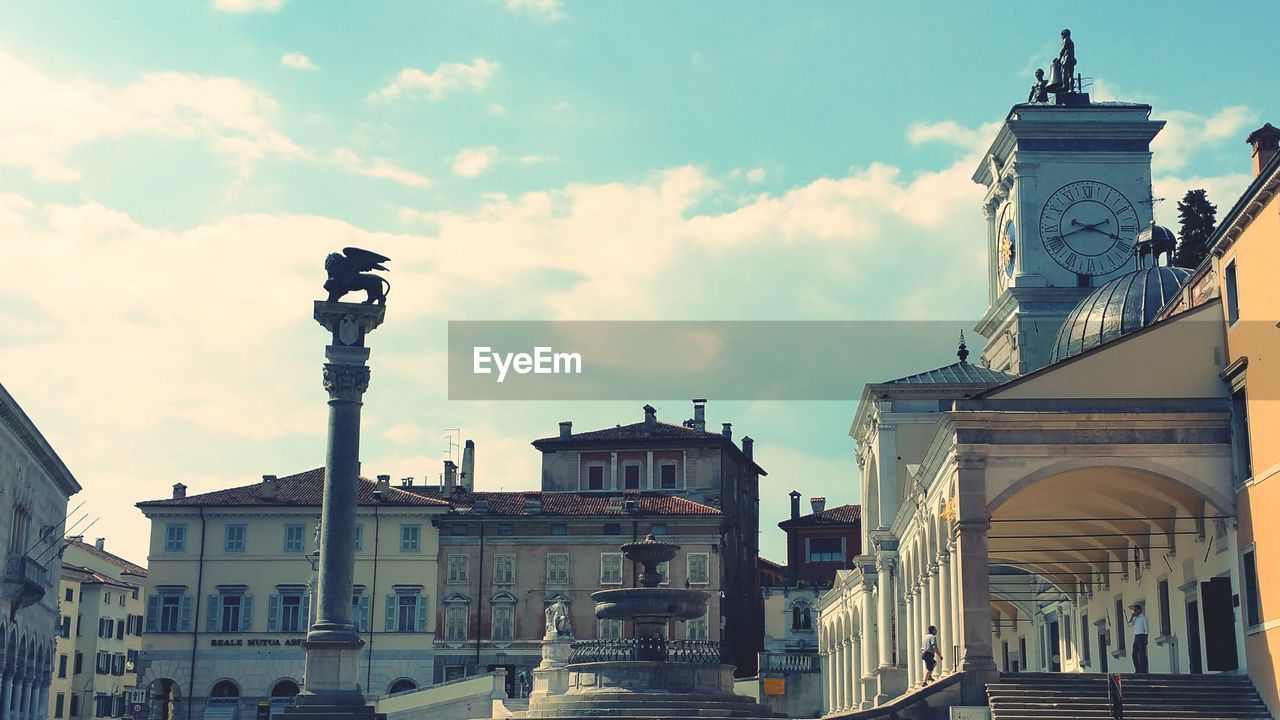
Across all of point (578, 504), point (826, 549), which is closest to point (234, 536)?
point (578, 504)

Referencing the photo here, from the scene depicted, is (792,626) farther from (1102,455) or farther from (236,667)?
(1102,455)

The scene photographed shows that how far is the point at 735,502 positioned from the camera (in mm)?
74625

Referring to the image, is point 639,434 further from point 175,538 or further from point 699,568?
point 175,538

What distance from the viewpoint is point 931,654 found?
99.1 ft

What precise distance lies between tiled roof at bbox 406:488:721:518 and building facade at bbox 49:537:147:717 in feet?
82.8

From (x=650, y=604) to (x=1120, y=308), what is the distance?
1612 centimetres

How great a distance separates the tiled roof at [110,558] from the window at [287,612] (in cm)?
2461

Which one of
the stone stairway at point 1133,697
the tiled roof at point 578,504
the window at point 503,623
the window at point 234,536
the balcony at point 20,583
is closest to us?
the stone stairway at point 1133,697

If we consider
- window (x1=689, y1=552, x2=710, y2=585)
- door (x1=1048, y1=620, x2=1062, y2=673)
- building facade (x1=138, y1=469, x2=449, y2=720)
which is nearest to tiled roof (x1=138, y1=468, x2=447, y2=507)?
building facade (x1=138, y1=469, x2=449, y2=720)

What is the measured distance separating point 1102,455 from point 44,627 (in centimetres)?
4490

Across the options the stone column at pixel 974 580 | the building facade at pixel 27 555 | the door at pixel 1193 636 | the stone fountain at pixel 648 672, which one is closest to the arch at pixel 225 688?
the building facade at pixel 27 555

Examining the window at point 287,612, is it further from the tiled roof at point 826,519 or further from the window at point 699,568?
the tiled roof at point 826,519

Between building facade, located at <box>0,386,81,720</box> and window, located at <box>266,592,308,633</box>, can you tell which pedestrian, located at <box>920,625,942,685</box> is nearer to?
building facade, located at <box>0,386,81,720</box>

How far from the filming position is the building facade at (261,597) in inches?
2576
